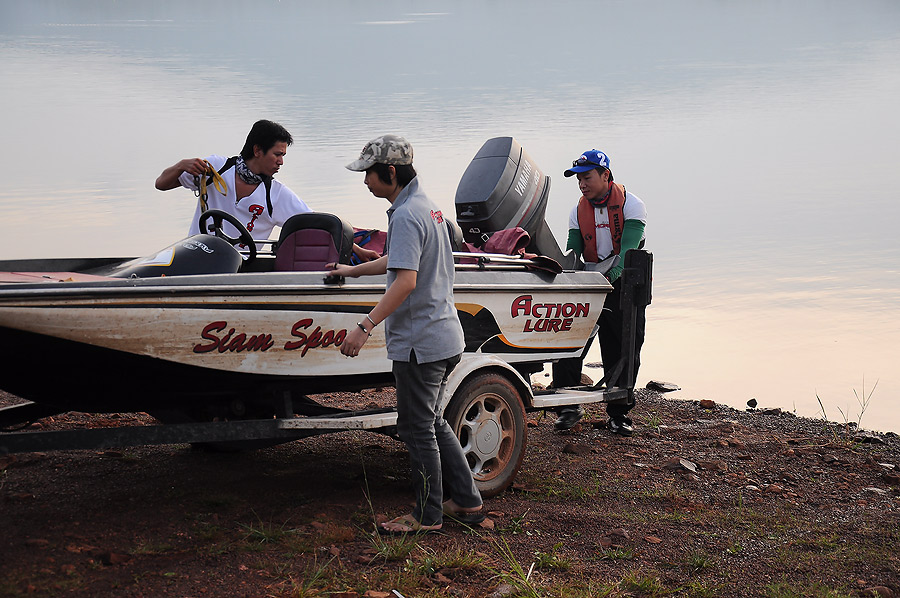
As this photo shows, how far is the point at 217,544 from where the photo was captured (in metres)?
4.36

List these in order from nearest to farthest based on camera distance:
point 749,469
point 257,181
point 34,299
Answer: point 34,299 → point 257,181 → point 749,469

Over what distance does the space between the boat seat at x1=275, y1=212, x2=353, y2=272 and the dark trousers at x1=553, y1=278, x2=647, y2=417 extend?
186 centimetres

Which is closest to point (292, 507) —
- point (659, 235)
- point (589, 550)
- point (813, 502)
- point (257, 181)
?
point (589, 550)

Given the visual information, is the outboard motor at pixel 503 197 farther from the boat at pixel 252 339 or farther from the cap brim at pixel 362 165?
the cap brim at pixel 362 165

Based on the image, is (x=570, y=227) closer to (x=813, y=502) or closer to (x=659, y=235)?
(x=813, y=502)

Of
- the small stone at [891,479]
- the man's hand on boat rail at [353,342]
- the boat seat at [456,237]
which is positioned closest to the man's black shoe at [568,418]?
the boat seat at [456,237]

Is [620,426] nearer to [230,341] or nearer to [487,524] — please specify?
[487,524]

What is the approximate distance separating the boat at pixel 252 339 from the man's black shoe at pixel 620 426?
107 centimetres

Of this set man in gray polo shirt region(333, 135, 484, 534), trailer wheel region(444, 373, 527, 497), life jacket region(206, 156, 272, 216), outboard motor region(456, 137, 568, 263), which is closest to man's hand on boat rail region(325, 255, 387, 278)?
man in gray polo shirt region(333, 135, 484, 534)

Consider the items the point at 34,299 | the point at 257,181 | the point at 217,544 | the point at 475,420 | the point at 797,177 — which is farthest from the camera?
the point at 797,177

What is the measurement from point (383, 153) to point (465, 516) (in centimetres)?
169

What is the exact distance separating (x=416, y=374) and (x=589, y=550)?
1.11 metres

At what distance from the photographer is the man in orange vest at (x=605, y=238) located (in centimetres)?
661

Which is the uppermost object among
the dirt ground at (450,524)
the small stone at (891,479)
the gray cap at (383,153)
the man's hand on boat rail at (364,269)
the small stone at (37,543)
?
the gray cap at (383,153)
